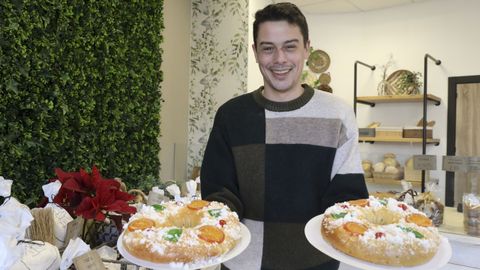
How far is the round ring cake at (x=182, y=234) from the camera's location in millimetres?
863

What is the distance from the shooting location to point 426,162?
2.63 meters

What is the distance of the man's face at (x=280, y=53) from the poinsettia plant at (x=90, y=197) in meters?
0.64

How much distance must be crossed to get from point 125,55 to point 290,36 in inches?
62.3

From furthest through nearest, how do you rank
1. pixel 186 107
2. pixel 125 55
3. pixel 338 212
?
pixel 186 107 < pixel 125 55 < pixel 338 212

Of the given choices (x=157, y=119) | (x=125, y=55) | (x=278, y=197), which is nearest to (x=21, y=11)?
(x=125, y=55)

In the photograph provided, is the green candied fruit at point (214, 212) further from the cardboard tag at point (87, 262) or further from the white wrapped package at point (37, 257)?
the white wrapped package at point (37, 257)

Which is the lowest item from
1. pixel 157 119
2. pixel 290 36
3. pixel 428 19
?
pixel 157 119

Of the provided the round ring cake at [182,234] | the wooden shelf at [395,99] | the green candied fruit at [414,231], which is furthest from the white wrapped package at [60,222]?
the wooden shelf at [395,99]

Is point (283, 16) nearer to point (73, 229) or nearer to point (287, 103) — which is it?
point (287, 103)

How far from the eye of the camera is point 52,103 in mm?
1920

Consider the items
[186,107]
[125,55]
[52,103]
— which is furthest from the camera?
[186,107]

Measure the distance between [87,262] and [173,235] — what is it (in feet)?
0.95

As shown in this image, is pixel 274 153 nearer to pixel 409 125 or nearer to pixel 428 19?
pixel 409 125

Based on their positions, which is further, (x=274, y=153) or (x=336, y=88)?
(x=336, y=88)
